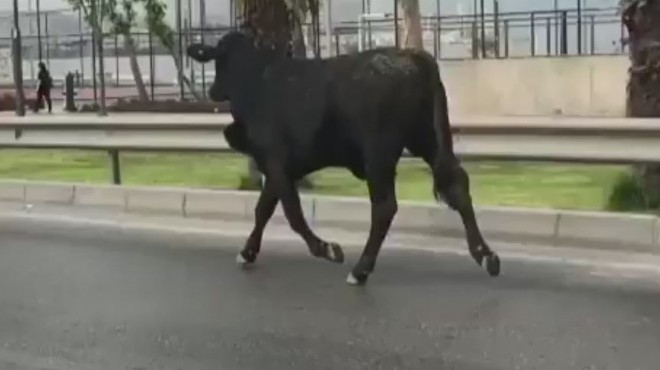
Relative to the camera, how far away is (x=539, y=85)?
87.4 feet

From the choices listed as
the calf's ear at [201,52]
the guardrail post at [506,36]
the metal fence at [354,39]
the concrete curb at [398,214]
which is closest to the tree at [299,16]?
the metal fence at [354,39]

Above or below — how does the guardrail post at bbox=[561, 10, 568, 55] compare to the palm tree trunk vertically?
above

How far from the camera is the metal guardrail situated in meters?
10.9

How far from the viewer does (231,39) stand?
10406 mm

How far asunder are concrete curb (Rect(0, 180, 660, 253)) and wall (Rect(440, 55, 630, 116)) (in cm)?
1173

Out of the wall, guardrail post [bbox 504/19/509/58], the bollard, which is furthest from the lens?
the bollard

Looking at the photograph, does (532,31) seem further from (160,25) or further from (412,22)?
(160,25)

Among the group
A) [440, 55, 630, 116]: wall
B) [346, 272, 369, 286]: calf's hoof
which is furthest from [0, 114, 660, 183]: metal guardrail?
[440, 55, 630, 116]: wall

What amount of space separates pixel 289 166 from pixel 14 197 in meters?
5.98

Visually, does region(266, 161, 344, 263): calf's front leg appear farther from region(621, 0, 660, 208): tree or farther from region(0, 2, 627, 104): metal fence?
region(0, 2, 627, 104): metal fence

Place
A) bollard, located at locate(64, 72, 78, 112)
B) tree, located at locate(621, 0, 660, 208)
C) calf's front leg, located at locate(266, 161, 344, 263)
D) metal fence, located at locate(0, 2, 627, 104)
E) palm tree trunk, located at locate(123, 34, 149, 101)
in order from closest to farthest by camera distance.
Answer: calf's front leg, located at locate(266, 161, 344, 263), tree, located at locate(621, 0, 660, 208), metal fence, located at locate(0, 2, 627, 104), palm tree trunk, located at locate(123, 34, 149, 101), bollard, located at locate(64, 72, 78, 112)

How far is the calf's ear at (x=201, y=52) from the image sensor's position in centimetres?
1043

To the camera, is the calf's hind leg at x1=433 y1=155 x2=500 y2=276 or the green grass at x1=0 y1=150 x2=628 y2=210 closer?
the calf's hind leg at x1=433 y1=155 x2=500 y2=276

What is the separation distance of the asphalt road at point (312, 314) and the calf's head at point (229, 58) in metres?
1.37
